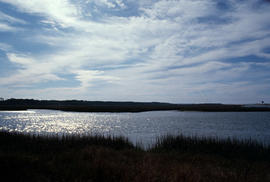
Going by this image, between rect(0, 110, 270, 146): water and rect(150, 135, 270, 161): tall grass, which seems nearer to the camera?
rect(150, 135, 270, 161): tall grass

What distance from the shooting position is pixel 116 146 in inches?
661

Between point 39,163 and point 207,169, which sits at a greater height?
point 39,163

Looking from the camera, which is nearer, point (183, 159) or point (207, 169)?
→ point (207, 169)

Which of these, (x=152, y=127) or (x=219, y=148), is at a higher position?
(x=219, y=148)

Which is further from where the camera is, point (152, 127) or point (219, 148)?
point (152, 127)

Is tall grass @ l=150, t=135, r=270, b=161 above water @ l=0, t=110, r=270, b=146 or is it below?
above

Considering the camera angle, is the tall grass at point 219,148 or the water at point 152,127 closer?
the tall grass at point 219,148

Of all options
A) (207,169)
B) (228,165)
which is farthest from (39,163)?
(228,165)

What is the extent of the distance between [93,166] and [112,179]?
4.80 feet

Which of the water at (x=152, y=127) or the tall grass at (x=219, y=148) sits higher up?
the tall grass at (x=219, y=148)

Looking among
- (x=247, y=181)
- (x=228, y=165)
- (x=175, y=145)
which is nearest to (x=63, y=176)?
(x=247, y=181)

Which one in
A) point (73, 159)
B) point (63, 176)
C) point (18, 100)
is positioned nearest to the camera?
point (63, 176)

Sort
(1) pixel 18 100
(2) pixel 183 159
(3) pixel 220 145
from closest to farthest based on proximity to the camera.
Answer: (2) pixel 183 159, (3) pixel 220 145, (1) pixel 18 100

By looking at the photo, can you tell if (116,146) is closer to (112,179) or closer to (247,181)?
(112,179)
